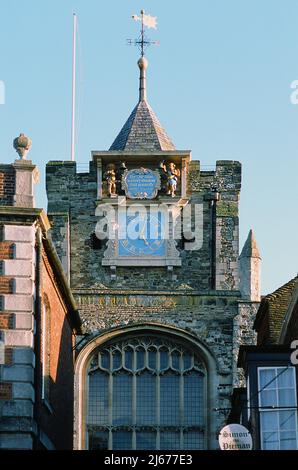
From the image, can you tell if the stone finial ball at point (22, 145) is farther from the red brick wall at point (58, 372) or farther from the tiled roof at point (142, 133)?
the tiled roof at point (142, 133)

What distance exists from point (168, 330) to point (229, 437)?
63.6ft

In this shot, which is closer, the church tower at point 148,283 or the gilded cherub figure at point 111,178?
the church tower at point 148,283

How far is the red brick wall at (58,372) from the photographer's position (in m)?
28.9

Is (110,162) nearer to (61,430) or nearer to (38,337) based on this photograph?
(61,430)

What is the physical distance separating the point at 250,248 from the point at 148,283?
335 centimetres

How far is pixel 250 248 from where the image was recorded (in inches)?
1882

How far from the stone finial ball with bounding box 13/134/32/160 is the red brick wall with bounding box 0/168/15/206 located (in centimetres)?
34

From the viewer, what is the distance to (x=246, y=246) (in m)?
48.1

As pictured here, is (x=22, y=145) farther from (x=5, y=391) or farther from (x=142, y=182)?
(x=142, y=182)

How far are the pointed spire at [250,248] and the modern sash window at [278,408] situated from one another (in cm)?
2130

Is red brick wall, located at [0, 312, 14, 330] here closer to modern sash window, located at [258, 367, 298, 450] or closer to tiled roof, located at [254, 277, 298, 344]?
modern sash window, located at [258, 367, 298, 450]

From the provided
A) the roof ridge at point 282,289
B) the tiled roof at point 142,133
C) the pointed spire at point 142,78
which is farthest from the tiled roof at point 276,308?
the pointed spire at point 142,78

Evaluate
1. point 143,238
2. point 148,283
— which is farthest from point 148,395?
point 143,238
